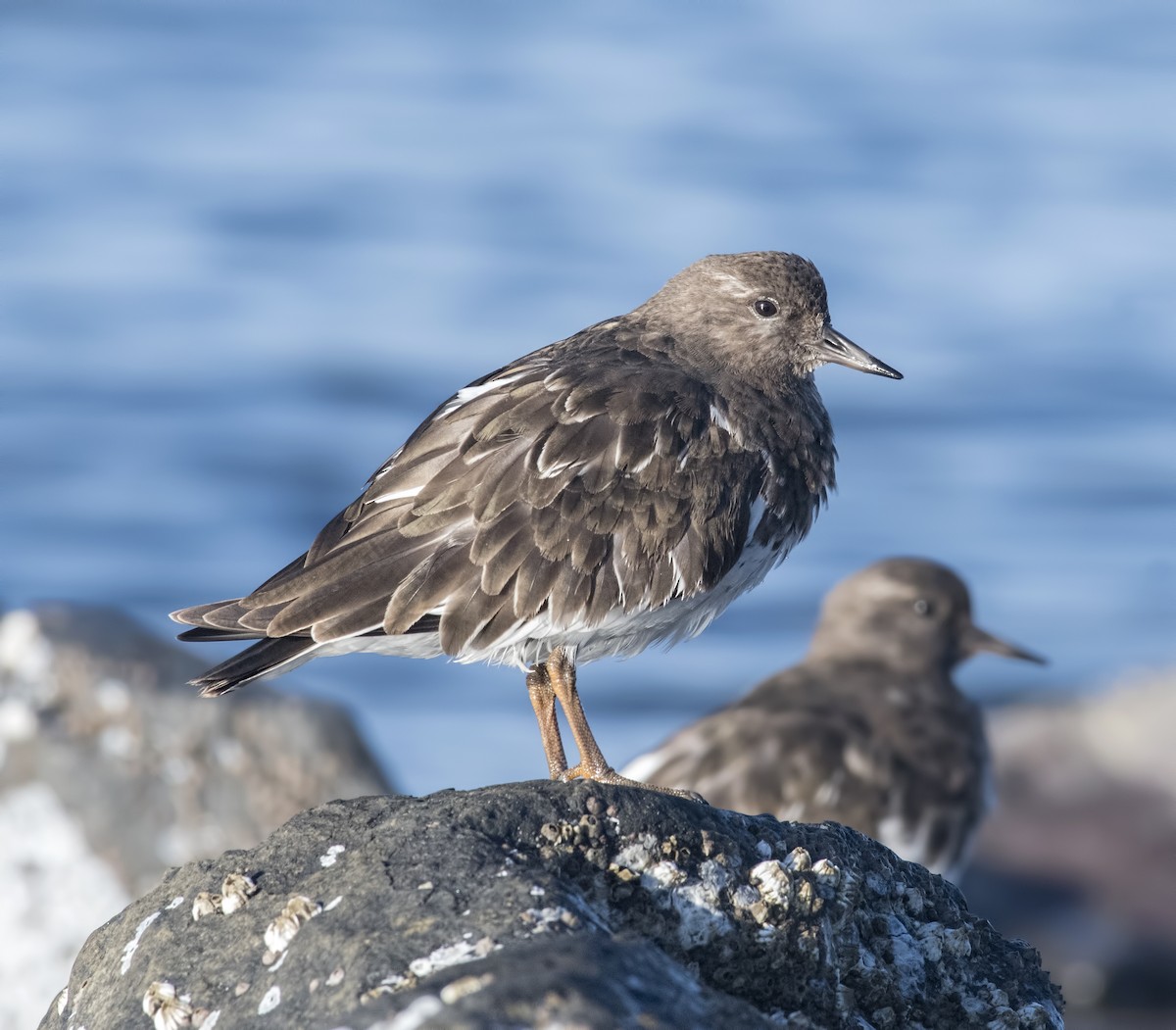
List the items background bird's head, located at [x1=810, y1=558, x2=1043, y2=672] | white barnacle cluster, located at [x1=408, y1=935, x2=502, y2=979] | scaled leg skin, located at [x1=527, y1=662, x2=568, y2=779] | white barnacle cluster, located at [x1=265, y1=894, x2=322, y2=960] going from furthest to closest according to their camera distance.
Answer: background bird's head, located at [x1=810, y1=558, x2=1043, y2=672]
scaled leg skin, located at [x1=527, y1=662, x2=568, y2=779]
white barnacle cluster, located at [x1=265, y1=894, x2=322, y2=960]
white barnacle cluster, located at [x1=408, y1=935, x2=502, y2=979]

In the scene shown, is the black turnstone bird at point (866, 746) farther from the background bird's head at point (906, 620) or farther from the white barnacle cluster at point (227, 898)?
the white barnacle cluster at point (227, 898)

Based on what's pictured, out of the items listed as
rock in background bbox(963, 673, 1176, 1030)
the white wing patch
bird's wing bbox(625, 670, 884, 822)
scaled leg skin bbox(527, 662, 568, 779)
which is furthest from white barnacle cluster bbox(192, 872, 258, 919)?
rock in background bbox(963, 673, 1176, 1030)

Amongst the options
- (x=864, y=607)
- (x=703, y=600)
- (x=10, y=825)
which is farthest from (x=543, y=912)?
(x=864, y=607)

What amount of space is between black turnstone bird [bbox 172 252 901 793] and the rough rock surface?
88 cm

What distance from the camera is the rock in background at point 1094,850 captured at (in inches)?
330

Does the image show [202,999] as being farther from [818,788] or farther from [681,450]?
[818,788]

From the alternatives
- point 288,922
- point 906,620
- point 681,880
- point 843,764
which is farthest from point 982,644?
point 288,922

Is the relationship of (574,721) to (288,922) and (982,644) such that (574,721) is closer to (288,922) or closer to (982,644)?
(288,922)

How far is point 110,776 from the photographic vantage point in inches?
268

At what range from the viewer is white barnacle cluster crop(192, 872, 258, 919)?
354cm

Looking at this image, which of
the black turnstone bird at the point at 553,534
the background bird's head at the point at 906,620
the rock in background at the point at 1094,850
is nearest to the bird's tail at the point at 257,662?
the black turnstone bird at the point at 553,534

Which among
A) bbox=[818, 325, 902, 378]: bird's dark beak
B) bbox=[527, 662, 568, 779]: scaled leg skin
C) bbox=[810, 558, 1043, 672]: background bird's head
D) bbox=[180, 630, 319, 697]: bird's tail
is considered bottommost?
bbox=[810, 558, 1043, 672]: background bird's head

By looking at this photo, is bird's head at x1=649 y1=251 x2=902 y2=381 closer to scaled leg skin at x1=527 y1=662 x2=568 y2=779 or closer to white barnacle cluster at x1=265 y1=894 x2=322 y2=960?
scaled leg skin at x1=527 y1=662 x2=568 y2=779

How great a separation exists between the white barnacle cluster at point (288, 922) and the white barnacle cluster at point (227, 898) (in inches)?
6.5
